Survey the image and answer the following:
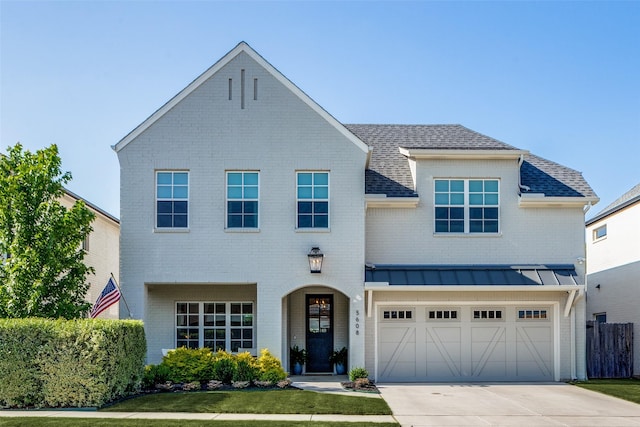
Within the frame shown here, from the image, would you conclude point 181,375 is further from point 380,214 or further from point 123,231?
point 380,214

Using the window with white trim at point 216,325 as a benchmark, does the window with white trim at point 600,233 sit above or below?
above

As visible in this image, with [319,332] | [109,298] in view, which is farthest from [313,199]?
[109,298]

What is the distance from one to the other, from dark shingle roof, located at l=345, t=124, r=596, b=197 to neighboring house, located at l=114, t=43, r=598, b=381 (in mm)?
96

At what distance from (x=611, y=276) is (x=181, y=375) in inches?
653

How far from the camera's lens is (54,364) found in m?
14.3

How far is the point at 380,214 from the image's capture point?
19797 millimetres

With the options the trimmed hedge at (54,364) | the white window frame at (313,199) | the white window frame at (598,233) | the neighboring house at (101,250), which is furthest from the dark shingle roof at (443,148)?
the neighboring house at (101,250)

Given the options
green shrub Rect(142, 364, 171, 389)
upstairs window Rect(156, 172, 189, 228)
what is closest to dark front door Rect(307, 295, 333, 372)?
upstairs window Rect(156, 172, 189, 228)

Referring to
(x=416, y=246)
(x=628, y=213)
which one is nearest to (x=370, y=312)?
(x=416, y=246)

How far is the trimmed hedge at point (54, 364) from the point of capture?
1425cm

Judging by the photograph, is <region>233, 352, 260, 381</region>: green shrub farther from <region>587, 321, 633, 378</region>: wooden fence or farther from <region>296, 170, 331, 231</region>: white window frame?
<region>587, 321, 633, 378</region>: wooden fence

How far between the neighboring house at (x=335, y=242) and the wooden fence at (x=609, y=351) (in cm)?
158

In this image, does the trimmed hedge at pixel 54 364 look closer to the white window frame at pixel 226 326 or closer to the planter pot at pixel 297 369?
the white window frame at pixel 226 326

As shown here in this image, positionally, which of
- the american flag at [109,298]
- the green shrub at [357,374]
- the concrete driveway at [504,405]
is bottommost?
the concrete driveway at [504,405]
